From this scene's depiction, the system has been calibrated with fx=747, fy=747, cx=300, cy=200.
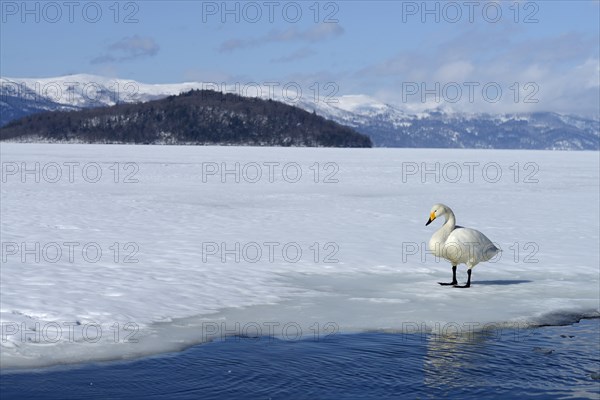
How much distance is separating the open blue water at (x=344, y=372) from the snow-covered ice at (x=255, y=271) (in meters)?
0.62

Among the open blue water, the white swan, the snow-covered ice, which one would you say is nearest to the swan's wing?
the white swan

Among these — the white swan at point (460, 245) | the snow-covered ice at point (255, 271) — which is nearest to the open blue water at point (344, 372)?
the snow-covered ice at point (255, 271)

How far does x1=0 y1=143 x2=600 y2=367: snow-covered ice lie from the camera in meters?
10.4

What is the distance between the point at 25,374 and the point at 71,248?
30.8 feet

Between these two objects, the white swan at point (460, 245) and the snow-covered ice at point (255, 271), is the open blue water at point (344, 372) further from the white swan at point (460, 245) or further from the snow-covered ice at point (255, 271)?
the white swan at point (460, 245)

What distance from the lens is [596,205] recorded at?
1225 inches

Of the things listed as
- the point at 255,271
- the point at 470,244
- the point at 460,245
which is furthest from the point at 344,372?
the point at 255,271

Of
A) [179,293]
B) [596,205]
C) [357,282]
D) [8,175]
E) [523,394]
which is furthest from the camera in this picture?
[8,175]

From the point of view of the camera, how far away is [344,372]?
838cm

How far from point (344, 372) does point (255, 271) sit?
6926 mm

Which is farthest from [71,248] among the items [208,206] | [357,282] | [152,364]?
[208,206]

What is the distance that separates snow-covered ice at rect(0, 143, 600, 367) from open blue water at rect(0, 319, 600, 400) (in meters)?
0.62

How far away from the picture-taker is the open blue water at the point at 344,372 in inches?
299

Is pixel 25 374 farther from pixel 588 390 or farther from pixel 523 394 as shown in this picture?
pixel 588 390
